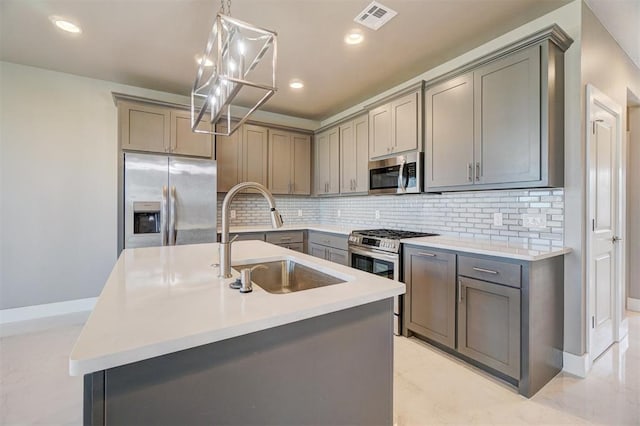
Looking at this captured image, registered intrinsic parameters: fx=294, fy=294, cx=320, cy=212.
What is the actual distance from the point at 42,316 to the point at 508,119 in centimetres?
503

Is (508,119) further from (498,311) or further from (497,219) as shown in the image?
(498,311)

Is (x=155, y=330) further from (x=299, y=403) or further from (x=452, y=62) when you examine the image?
(x=452, y=62)

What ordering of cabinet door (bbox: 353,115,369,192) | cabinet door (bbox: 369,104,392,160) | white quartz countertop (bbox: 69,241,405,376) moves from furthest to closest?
cabinet door (bbox: 353,115,369,192) → cabinet door (bbox: 369,104,392,160) → white quartz countertop (bbox: 69,241,405,376)

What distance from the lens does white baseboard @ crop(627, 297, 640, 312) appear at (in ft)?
11.0

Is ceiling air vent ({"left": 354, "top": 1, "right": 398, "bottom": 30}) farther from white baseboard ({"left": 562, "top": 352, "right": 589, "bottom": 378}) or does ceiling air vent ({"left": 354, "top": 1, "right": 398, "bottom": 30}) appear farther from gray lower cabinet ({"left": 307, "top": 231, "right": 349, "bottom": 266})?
white baseboard ({"left": 562, "top": 352, "right": 589, "bottom": 378})

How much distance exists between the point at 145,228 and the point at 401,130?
298 centimetres

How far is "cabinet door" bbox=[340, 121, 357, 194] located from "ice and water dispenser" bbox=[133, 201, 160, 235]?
2335 millimetres

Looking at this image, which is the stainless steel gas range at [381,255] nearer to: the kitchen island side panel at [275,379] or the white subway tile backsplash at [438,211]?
the white subway tile backsplash at [438,211]

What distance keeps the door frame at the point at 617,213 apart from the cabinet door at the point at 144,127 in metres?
3.99

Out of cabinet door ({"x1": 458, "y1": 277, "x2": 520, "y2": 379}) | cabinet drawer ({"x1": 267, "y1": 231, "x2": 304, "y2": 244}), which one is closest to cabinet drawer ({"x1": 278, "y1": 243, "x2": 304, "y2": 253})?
cabinet drawer ({"x1": 267, "y1": 231, "x2": 304, "y2": 244})

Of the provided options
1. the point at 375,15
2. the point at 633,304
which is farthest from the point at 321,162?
the point at 633,304

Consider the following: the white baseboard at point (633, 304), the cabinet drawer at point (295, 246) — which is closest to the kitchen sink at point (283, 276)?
the cabinet drawer at point (295, 246)

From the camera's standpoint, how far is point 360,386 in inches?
46.1

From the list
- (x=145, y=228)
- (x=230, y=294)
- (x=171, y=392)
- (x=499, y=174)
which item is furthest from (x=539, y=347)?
(x=145, y=228)
